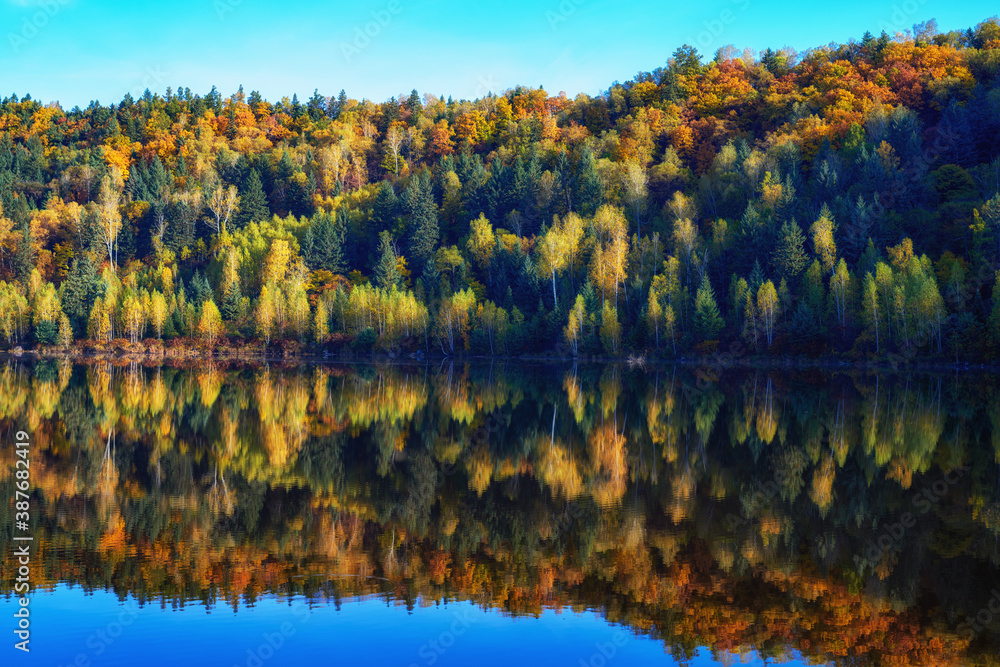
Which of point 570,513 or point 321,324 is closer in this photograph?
point 570,513

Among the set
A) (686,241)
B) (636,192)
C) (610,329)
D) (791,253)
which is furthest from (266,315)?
(791,253)

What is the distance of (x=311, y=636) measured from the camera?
11734 mm

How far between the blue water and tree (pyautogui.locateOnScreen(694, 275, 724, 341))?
71.0 meters

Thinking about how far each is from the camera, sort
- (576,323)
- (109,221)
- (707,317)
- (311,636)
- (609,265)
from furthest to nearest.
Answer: (109,221)
(609,265)
(576,323)
(707,317)
(311,636)

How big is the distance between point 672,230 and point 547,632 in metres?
88.7

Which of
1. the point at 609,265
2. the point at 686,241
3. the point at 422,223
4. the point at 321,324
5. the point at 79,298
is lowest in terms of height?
the point at 321,324

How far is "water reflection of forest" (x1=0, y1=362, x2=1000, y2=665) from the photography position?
508 inches

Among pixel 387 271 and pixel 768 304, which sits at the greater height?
pixel 387 271

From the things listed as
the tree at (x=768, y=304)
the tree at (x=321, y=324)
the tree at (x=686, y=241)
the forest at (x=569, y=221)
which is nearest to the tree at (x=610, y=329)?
the forest at (x=569, y=221)

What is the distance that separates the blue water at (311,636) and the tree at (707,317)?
7096 cm

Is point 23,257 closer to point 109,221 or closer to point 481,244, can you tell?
point 109,221

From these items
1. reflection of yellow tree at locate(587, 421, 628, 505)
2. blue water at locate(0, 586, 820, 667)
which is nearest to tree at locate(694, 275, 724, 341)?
reflection of yellow tree at locate(587, 421, 628, 505)

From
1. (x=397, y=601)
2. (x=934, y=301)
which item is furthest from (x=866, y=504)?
(x=934, y=301)

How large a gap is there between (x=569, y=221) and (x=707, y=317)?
25.7 meters
